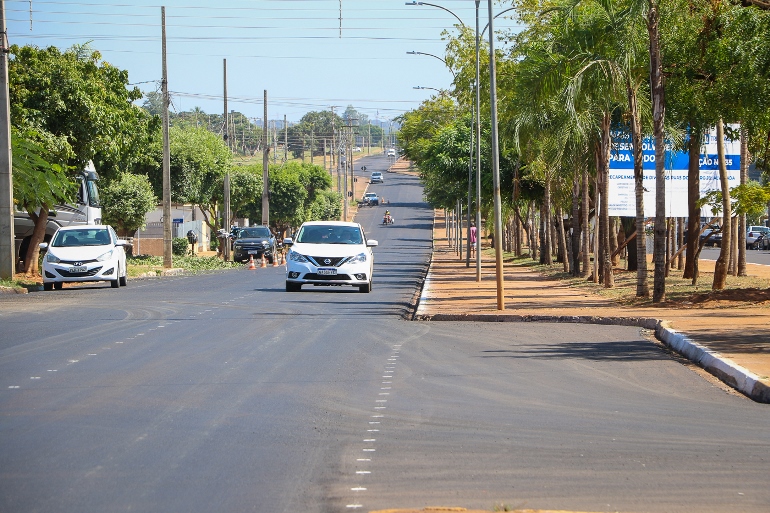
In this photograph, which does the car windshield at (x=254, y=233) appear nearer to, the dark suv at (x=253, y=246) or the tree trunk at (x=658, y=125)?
the dark suv at (x=253, y=246)

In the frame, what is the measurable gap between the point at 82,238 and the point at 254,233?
3037 cm

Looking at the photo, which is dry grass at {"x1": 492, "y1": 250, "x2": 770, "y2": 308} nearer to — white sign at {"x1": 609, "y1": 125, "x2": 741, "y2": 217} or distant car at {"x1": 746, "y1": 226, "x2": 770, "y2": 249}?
white sign at {"x1": 609, "y1": 125, "x2": 741, "y2": 217}

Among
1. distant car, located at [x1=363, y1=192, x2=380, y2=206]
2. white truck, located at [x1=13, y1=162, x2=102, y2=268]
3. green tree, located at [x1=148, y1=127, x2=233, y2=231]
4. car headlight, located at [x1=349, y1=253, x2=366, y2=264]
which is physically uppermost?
green tree, located at [x1=148, y1=127, x2=233, y2=231]

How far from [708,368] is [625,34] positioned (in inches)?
538

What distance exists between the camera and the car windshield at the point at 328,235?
28.3 metres

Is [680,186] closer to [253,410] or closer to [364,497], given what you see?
[253,410]

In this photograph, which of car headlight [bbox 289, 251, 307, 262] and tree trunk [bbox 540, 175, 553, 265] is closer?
car headlight [bbox 289, 251, 307, 262]

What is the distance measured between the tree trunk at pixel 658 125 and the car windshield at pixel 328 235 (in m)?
8.37

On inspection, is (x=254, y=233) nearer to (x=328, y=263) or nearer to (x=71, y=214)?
(x=71, y=214)

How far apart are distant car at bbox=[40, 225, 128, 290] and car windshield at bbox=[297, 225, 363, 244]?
4.95 metres

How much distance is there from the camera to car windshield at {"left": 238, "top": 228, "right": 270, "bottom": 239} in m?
59.7

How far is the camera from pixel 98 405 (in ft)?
31.1

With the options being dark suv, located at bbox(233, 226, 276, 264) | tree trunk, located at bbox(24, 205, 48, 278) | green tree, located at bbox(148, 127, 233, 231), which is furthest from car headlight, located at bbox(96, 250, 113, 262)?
green tree, located at bbox(148, 127, 233, 231)

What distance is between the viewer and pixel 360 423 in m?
8.80
